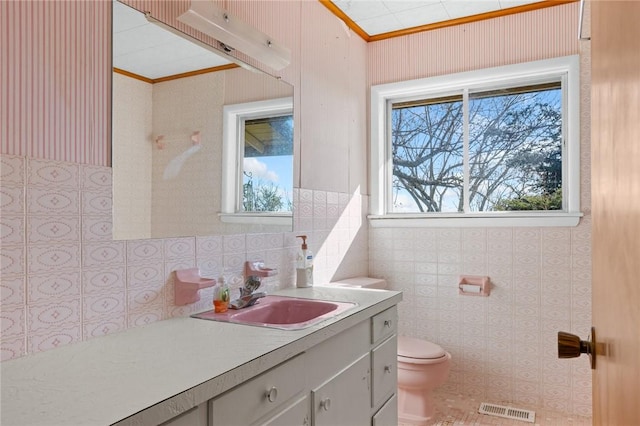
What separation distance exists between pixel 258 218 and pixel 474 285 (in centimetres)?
158

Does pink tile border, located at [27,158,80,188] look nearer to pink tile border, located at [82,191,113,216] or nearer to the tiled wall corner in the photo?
pink tile border, located at [82,191,113,216]

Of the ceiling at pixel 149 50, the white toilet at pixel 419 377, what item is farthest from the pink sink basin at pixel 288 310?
the ceiling at pixel 149 50

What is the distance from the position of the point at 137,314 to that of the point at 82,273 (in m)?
0.26

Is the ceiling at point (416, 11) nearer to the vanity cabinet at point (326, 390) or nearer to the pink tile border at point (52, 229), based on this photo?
the vanity cabinet at point (326, 390)

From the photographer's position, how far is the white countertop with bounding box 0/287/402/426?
0.86 metres

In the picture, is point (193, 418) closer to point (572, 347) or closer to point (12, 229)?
point (12, 229)

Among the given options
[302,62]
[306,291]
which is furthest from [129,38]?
[306,291]

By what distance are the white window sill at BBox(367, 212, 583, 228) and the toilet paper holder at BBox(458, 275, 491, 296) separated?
34cm

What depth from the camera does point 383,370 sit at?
2010 mm

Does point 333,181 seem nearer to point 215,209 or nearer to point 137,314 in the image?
point 215,209

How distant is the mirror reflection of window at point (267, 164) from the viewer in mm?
2059

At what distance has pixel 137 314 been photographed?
1473mm

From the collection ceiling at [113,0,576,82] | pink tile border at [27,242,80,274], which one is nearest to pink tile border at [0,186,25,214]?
pink tile border at [27,242,80,274]

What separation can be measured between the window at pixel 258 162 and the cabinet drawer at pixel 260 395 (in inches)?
31.0
